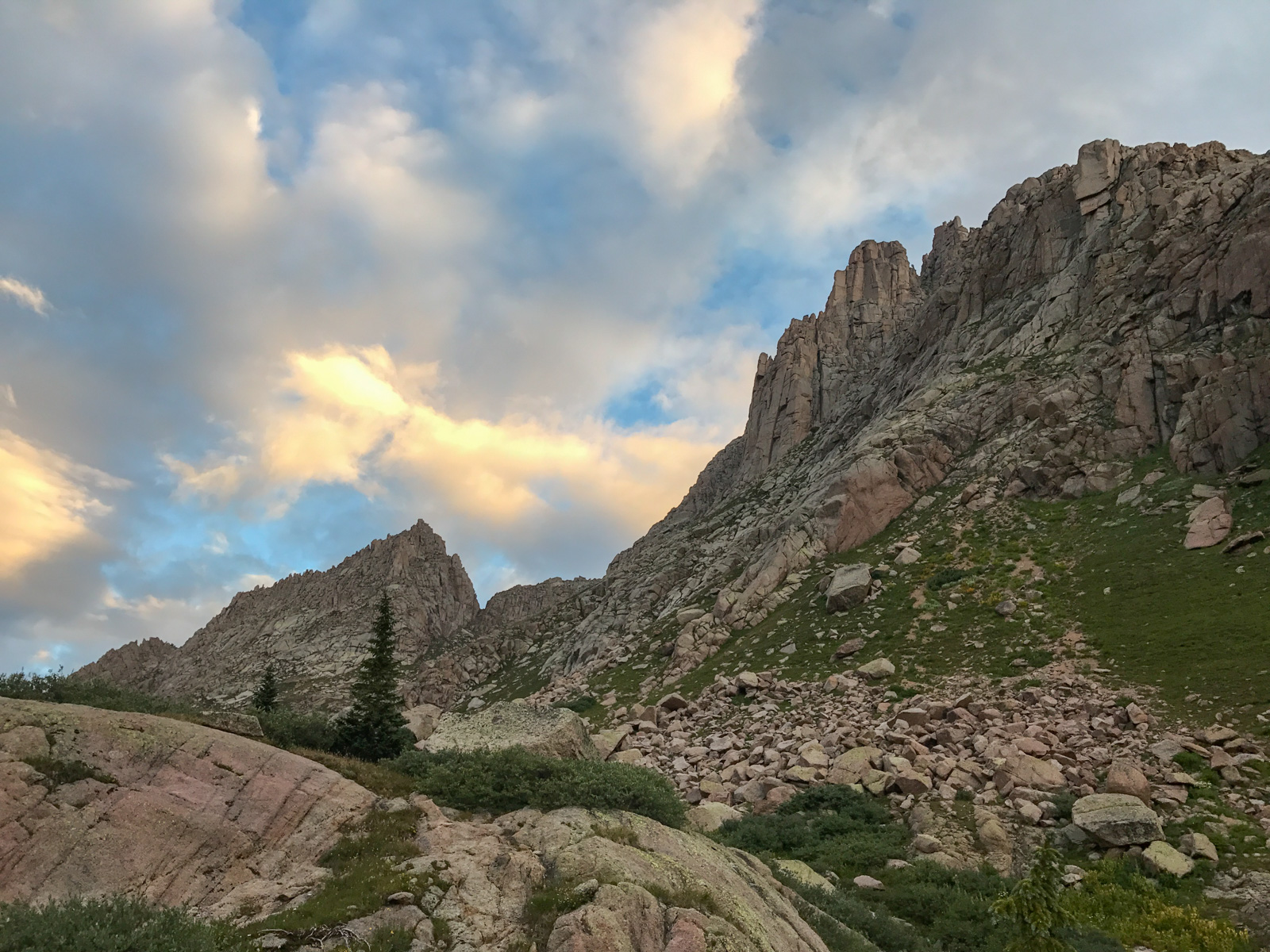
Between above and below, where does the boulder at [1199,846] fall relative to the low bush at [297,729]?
below

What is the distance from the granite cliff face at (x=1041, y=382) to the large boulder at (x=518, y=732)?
2832 centimetres

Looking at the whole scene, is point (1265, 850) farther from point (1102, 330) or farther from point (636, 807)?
point (1102, 330)

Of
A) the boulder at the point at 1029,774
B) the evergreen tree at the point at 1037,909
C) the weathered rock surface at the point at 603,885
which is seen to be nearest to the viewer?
the weathered rock surface at the point at 603,885

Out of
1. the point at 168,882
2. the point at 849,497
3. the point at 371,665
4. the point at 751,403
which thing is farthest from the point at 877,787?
the point at 751,403

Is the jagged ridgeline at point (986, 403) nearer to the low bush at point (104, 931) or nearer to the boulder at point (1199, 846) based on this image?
the boulder at point (1199, 846)

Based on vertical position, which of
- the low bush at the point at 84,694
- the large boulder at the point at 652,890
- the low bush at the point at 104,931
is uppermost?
the low bush at the point at 84,694

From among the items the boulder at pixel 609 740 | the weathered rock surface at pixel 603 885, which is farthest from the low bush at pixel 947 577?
the weathered rock surface at pixel 603 885

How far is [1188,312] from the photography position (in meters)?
47.7

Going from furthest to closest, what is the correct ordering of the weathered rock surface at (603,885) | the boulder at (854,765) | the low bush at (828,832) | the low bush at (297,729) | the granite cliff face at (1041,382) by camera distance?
the granite cliff face at (1041,382) → the boulder at (854,765) → the low bush at (828,832) → the low bush at (297,729) → the weathered rock surface at (603,885)

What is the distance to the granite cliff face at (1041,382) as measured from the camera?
44.1 m

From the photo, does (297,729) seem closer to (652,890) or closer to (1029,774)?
(652,890)

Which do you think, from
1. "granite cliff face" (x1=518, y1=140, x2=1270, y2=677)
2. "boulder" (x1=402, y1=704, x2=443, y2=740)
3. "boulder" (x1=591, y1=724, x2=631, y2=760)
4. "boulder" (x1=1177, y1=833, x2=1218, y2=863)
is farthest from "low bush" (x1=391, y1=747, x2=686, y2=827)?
"granite cliff face" (x1=518, y1=140, x2=1270, y2=677)

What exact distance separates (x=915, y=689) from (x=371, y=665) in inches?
956

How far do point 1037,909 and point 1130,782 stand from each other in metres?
12.1
